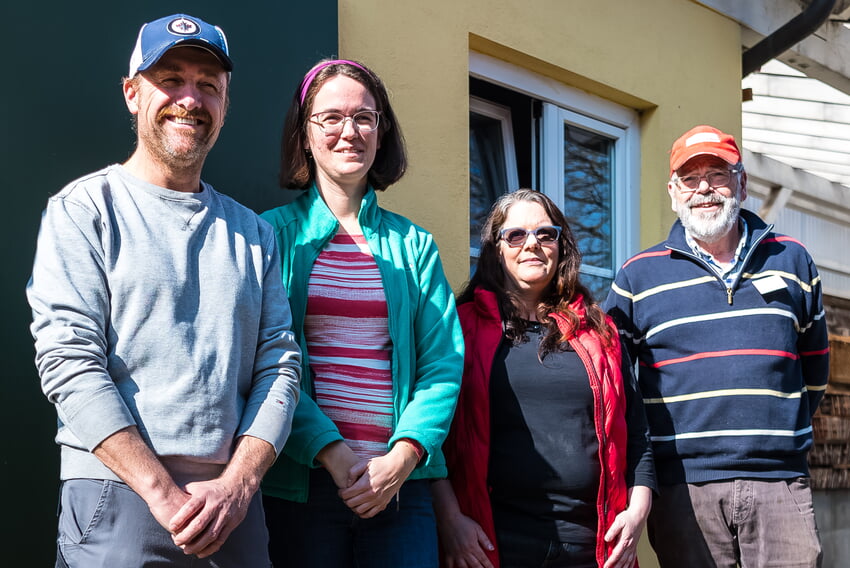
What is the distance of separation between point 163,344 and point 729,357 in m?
2.01

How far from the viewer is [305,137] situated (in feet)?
9.23

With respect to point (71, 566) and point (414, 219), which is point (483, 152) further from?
point (71, 566)

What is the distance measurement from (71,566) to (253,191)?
1.45 m

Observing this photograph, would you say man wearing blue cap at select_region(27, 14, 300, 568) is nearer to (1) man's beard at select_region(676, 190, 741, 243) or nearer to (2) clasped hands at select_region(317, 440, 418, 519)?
(2) clasped hands at select_region(317, 440, 418, 519)

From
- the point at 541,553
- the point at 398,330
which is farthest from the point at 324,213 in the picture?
the point at 541,553

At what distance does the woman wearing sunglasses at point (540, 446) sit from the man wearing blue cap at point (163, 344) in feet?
2.58

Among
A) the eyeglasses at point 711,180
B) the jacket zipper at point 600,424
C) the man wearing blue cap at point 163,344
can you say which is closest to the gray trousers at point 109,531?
the man wearing blue cap at point 163,344

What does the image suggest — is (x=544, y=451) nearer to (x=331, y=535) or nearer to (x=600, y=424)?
(x=600, y=424)

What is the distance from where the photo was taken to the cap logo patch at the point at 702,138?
3.61m

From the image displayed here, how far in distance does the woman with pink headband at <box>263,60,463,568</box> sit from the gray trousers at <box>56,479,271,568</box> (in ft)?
1.54

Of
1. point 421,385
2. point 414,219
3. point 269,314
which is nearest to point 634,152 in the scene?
point 414,219

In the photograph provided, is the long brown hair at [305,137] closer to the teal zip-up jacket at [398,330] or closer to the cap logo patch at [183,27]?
the teal zip-up jacket at [398,330]

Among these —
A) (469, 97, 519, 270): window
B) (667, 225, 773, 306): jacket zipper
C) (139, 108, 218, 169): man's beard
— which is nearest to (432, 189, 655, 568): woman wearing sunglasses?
(667, 225, 773, 306): jacket zipper

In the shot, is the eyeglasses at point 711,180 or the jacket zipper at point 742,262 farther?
the eyeglasses at point 711,180
